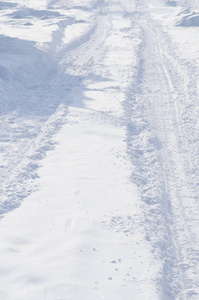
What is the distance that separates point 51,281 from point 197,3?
133ft

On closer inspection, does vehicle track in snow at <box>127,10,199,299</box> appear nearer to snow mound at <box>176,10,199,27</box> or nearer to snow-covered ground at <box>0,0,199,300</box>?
snow-covered ground at <box>0,0,199,300</box>

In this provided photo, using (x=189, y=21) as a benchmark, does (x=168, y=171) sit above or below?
above

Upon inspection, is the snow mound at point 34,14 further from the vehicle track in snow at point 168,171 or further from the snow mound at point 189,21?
the vehicle track in snow at point 168,171

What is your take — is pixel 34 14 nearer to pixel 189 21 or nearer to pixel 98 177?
pixel 189 21

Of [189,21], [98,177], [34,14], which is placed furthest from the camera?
[34,14]

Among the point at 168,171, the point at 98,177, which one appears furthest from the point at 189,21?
the point at 98,177

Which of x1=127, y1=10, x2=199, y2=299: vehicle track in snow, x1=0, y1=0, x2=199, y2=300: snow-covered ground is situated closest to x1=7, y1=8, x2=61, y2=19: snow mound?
x1=0, y1=0, x2=199, y2=300: snow-covered ground

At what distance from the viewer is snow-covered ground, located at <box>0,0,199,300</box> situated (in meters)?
5.17

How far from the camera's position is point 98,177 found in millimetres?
7641

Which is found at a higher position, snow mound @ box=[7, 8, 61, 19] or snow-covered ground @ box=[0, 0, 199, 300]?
snow-covered ground @ box=[0, 0, 199, 300]

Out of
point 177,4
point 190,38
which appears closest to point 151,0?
point 177,4

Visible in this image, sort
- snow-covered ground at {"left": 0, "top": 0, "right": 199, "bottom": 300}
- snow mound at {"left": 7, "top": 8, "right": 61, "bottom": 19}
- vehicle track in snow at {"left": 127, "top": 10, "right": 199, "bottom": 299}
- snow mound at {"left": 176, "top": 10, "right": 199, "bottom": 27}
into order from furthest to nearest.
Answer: snow mound at {"left": 7, "top": 8, "right": 61, "bottom": 19} < snow mound at {"left": 176, "top": 10, "right": 199, "bottom": 27} < vehicle track in snow at {"left": 127, "top": 10, "right": 199, "bottom": 299} < snow-covered ground at {"left": 0, "top": 0, "right": 199, "bottom": 300}

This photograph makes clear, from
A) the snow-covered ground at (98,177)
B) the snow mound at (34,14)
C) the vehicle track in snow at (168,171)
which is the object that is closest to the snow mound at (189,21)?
the snow mound at (34,14)

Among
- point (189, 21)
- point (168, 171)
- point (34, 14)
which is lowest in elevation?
point (34, 14)
